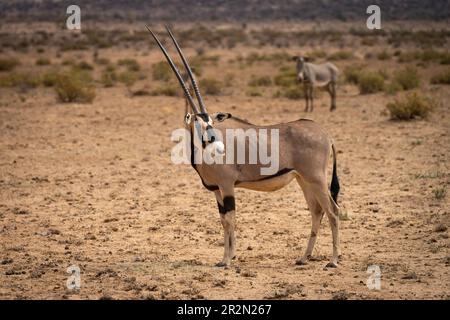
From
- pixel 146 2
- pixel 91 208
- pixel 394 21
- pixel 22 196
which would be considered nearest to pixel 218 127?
pixel 91 208

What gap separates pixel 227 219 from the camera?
23.1 feet

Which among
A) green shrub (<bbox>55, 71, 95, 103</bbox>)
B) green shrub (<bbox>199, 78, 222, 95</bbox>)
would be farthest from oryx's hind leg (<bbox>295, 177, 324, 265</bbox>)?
green shrub (<bbox>199, 78, 222, 95</bbox>)

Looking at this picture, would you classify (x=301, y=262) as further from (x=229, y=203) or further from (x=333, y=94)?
(x=333, y=94)

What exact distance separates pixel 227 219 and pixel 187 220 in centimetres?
214

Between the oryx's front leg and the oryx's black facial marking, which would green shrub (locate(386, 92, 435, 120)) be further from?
the oryx's black facial marking

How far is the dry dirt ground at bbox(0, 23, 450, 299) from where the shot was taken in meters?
6.49

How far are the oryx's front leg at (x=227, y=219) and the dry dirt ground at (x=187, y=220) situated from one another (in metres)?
0.15

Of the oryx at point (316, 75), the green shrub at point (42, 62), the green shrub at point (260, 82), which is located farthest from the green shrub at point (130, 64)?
the oryx at point (316, 75)

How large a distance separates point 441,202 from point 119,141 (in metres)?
7.21

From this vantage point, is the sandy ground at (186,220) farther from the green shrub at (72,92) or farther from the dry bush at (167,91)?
the dry bush at (167,91)

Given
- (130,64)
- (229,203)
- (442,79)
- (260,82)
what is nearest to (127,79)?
(260,82)

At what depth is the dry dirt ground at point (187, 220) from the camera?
649cm
